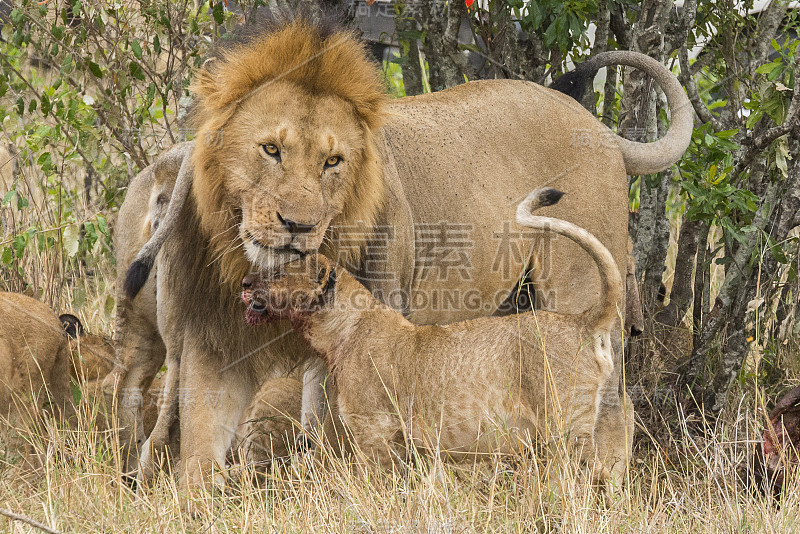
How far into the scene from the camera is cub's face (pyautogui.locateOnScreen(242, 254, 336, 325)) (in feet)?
10.5

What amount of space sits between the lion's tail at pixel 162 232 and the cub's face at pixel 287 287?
0.38m

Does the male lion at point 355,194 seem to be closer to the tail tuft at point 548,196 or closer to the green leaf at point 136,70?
the tail tuft at point 548,196

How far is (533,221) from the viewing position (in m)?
3.12

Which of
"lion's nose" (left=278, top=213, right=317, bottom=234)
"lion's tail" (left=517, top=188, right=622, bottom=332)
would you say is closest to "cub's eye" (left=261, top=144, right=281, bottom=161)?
"lion's nose" (left=278, top=213, right=317, bottom=234)

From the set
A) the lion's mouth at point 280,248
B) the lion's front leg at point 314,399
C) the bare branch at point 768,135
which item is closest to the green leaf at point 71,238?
the lion's front leg at point 314,399

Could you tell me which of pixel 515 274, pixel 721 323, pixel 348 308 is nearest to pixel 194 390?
pixel 348 308

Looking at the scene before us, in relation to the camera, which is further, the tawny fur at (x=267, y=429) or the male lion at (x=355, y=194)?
the tawny fur at (x=267, y=429)

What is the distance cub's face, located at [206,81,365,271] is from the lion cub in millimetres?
130

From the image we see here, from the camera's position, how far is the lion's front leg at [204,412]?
143 inches

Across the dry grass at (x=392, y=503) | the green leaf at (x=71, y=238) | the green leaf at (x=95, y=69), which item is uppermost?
the green leaf at (x=95, y=69)

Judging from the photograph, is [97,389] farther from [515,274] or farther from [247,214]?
[515,274]

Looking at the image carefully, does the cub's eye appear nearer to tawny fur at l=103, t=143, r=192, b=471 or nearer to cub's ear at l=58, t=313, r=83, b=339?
tawny fur at l=103, t=143, r=192, b=471

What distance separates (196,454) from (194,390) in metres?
0.23

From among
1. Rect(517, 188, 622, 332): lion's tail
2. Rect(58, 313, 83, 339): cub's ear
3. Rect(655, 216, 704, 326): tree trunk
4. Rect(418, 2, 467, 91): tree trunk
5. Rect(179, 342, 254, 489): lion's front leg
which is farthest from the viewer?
Rect(655, 216, 704, 326): tree trunk
